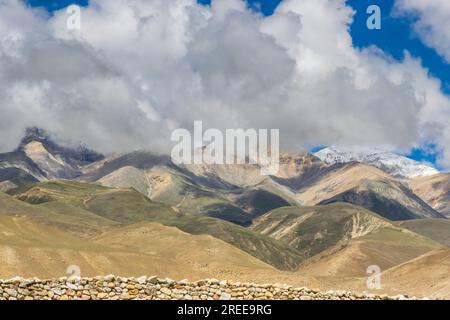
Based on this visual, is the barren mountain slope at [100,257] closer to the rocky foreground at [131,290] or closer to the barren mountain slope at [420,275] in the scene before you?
the barren mountain slope at [420,275]

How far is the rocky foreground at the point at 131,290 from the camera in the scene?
34406 mm

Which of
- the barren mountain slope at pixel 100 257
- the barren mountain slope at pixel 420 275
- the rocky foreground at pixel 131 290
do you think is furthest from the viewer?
the barren mountain slope at pixel 420 275

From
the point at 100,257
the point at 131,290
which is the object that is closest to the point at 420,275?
the point at 100,257

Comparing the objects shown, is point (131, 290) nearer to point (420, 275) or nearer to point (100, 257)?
point (100, 257)

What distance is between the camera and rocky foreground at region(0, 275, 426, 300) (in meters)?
34.4

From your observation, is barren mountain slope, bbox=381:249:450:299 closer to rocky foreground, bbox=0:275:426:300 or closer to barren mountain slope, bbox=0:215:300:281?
barren mountain slope, bbox=0:215:300:281

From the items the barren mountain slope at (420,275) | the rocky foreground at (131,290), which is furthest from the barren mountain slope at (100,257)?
the rocky foreground at (131,290)

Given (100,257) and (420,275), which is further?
(420,275)

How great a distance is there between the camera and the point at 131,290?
35156mm

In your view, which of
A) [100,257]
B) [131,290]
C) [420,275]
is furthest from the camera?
[420,275]

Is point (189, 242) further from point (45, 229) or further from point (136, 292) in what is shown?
point (136, 292)

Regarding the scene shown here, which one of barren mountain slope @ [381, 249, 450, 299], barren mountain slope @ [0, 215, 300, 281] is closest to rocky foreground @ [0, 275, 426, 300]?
barren mountain slope @ [0, 215, 300, 281]

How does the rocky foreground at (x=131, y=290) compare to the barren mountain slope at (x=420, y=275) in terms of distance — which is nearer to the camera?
the rocky foreground at (x=131, y=290)
